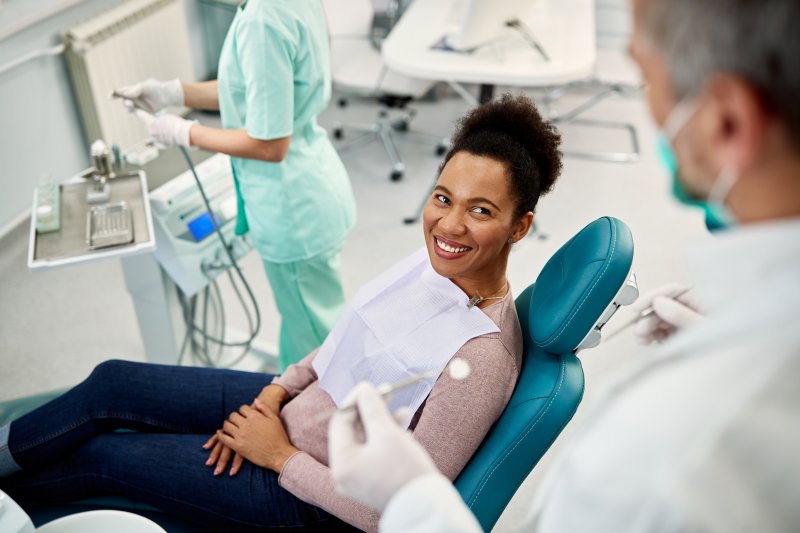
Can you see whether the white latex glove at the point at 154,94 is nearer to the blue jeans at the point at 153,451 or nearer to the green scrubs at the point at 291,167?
the green scrubs at the point at 291,167

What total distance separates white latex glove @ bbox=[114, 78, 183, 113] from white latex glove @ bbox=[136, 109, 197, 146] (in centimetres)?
9

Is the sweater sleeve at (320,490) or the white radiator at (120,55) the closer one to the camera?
the sweater sleeve at (320,490)

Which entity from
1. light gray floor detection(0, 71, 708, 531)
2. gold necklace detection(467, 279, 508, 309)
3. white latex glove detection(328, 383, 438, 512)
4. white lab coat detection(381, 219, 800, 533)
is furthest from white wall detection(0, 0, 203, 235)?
white lab coat detection(381, 219, 800, 533)

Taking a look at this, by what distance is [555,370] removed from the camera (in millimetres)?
1178

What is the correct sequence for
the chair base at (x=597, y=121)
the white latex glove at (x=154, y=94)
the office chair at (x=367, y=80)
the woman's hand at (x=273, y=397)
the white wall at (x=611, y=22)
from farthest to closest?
the white wall at (x=611, y=22)
the chair base at (x=597, y=121)
the office chair at (x=367, y=80)
the white latex glove at (x=154, y=94)
the woman's hand at (x=273, y=397)

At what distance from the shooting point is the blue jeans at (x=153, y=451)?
1.30 m

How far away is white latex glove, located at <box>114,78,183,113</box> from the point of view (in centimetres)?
183

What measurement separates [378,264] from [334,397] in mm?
1473

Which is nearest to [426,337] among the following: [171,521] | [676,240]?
[171,521]

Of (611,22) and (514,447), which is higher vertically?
(514,447)

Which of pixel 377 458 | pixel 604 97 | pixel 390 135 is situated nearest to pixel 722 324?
pixel 377 458

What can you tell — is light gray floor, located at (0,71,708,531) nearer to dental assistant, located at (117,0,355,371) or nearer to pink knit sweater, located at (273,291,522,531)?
dental assistant, located at (117,0,355,371)

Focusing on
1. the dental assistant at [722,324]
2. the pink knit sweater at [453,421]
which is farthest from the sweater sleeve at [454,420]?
the dental assistant at [722,324]

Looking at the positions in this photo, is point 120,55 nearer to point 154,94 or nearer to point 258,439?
point 154,94
